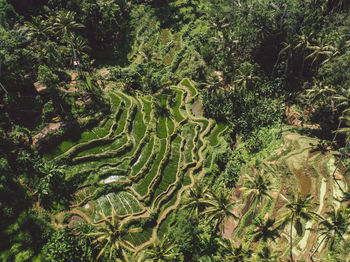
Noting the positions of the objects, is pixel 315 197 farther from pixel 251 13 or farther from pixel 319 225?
pixel 251 13

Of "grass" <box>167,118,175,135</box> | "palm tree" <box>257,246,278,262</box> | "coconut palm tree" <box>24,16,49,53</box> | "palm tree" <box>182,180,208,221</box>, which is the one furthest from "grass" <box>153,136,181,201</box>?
"coconut palm tree" <box>24,16,49,53</box>

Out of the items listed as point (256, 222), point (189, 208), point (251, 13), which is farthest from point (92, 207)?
point (251, 13)

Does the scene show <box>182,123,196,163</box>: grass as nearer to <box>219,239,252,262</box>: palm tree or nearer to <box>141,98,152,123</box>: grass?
<box>141,98,152,123</box>: grass

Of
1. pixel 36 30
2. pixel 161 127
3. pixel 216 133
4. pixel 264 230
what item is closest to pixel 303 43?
pixel 216 133

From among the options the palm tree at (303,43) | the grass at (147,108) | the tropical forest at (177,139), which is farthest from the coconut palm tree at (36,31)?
the palm tree at (303,43)

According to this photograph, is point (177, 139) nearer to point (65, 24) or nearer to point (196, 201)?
point (196, 201)

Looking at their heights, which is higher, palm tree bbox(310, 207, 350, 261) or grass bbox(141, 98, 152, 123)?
grass bbox(141, 98, 152, 123)
